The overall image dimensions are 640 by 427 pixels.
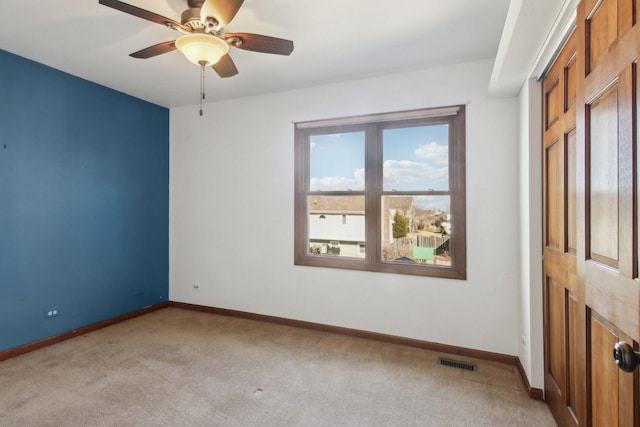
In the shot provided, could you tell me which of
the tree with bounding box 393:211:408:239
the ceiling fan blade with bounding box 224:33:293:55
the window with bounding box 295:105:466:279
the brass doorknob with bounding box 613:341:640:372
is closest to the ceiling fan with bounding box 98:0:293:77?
the ceiling fan blade with bounding box 224:33:293:55

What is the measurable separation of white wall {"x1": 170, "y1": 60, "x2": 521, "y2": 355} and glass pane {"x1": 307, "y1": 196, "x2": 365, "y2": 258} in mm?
256

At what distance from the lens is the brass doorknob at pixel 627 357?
95 cm

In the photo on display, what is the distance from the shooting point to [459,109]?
299 cm

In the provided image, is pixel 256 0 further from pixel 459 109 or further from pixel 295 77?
pixel 459 109

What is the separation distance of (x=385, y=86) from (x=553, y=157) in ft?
5.75

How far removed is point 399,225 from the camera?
11.0 feet

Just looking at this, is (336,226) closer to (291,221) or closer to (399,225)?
(291,221)

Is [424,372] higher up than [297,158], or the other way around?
[297,158]

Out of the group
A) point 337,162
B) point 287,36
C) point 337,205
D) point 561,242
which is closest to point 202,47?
point 287,36

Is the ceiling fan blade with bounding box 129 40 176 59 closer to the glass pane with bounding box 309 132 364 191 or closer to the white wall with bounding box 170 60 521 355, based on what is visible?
the white wall with bounding box 170 60 521 355

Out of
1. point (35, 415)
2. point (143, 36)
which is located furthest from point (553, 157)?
point (35, 415)

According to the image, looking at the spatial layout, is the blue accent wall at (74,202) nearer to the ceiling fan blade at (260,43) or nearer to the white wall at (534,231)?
the ceiling fan blade at (260,43)

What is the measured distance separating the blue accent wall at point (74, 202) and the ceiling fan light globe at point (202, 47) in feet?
7.10

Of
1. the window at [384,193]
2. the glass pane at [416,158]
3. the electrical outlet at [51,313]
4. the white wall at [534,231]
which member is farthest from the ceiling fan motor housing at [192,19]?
the electrical outlet at [51,313]
